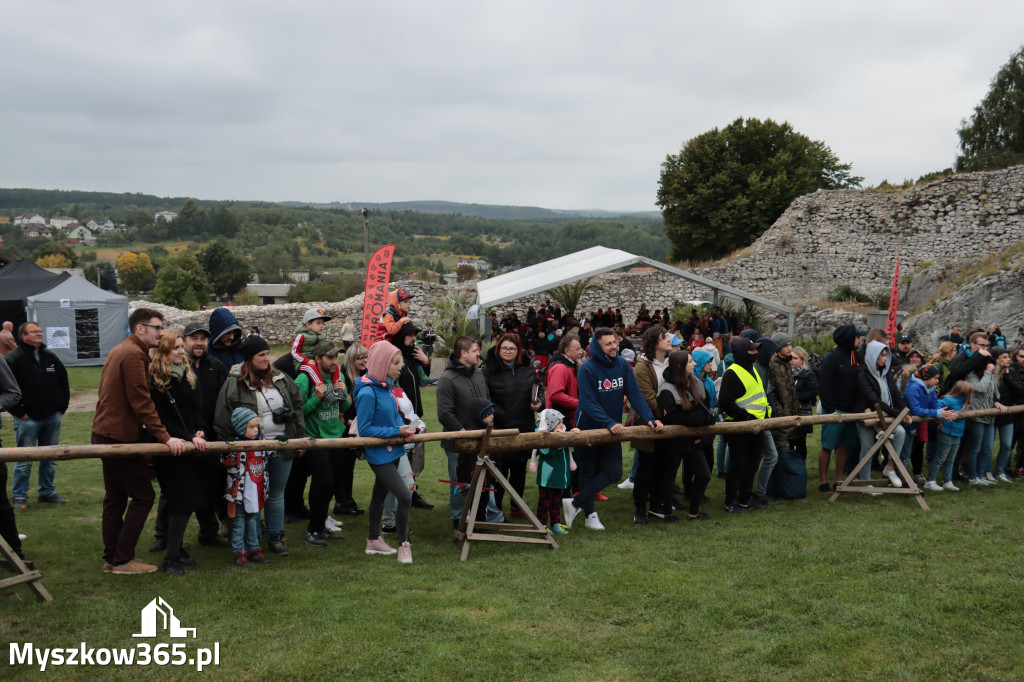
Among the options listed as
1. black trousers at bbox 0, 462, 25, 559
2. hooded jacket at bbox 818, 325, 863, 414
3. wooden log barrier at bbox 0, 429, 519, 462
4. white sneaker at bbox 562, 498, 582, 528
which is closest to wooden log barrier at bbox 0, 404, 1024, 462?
wooden log barrier at bbox 0, 429, 519, 462

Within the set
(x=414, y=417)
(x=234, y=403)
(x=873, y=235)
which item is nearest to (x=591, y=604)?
(x=414, y=417)

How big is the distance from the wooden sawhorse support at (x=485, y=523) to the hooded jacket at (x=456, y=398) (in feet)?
1.08

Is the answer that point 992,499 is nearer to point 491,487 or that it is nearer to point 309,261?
point 491,487

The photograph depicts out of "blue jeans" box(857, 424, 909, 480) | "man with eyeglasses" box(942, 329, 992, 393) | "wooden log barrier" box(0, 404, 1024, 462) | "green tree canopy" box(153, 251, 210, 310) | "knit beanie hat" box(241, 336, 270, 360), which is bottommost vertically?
"green tree canopy" box(153, 251, 210, 310)

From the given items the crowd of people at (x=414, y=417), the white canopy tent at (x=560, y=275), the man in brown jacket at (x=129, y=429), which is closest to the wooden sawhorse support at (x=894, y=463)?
the crowd of people at (x=414, y=417)

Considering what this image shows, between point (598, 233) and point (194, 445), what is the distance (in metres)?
116

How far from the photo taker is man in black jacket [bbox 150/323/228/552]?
5.39 metres

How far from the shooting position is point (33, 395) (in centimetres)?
686

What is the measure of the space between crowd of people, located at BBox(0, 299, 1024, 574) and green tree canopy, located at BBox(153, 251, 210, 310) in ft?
218

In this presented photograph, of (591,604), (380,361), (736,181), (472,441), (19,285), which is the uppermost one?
(736,181)

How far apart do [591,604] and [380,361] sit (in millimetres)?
2235

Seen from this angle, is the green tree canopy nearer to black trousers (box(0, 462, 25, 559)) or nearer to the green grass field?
black trousers (box(0, 462, 25, 559))

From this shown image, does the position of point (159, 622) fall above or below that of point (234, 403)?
below

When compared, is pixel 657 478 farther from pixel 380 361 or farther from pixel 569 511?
pixel 380 361
